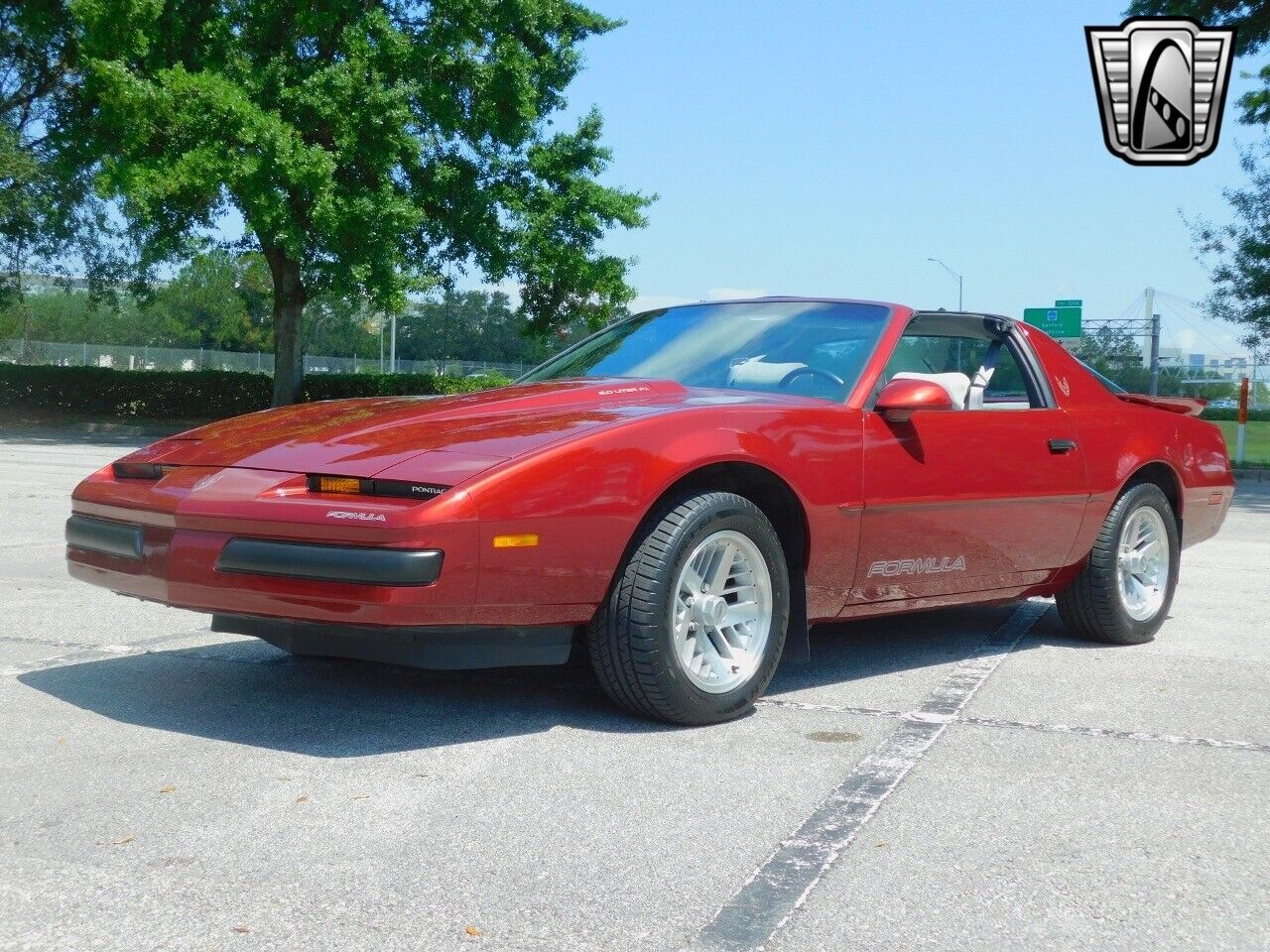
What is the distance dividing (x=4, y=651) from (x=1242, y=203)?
27.0m

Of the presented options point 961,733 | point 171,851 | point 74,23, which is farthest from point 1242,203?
point 171,851

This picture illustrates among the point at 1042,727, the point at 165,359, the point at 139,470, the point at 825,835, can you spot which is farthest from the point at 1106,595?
the point at 165,359

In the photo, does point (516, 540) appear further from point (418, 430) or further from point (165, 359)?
point (165, 359)

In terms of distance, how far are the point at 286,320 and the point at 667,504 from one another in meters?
24.1

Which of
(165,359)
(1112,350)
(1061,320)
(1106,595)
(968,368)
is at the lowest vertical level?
(1106,595)

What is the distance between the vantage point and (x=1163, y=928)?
2645 millimetres

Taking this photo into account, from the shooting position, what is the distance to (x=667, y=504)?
13.5ft

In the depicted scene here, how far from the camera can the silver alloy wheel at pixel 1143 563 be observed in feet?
19.3

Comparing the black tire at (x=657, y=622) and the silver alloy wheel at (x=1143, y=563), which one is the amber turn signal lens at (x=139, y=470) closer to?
the black tire at (x=657, y=622)

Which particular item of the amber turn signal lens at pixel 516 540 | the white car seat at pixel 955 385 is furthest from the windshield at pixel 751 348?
the amber turn signal lens at pixel 516 540

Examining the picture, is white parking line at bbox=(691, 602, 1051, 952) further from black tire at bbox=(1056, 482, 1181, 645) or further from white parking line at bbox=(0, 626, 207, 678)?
white parking line at bbox=(0, 626, 207, 678)

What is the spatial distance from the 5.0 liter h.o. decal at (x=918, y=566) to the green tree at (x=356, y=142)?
20.1 meters

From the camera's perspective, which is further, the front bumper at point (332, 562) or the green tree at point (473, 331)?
the green tree at point (473, 331)

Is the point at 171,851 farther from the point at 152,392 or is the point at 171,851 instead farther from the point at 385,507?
the point at 152,392
